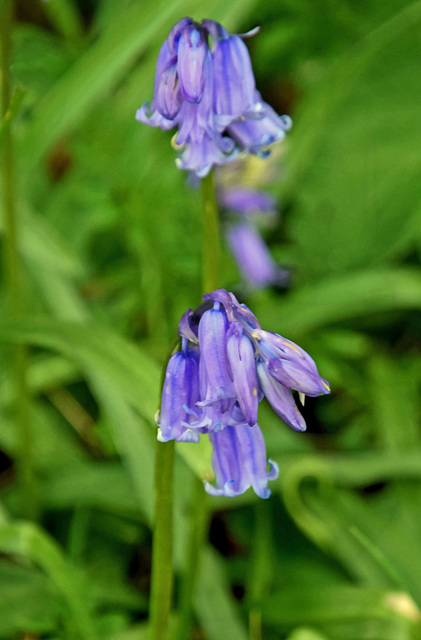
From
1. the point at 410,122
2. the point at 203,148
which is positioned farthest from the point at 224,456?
the point at 410,122

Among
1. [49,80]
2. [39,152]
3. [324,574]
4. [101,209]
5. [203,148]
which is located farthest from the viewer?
[101,209]

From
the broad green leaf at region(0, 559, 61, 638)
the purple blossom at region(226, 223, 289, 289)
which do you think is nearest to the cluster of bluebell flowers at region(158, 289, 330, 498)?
the broad green leaf at region(0, 559, 61, 638)

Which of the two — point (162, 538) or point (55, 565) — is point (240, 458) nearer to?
point (162, 538)

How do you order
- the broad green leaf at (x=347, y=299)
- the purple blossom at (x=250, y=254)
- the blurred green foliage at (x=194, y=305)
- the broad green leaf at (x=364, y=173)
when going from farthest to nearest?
the broad green leaf at (x=364, y=173) → the purple blossom at (x=250, y=254) → the broad green leaf at (x=347, y=299) → the blurred green foliage at (x=194, y=305)

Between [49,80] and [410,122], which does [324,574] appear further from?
[410,122]

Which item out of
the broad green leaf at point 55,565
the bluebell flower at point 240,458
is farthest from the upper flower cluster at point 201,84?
the broad green leaf at point 55,565

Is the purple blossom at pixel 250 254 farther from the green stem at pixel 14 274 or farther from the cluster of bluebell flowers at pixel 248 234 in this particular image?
the green stem at pixel 14 274
